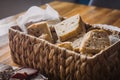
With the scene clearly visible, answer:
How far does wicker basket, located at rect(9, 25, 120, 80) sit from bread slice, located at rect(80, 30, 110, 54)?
1.7 inches

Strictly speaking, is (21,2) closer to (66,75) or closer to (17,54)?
(17,54)

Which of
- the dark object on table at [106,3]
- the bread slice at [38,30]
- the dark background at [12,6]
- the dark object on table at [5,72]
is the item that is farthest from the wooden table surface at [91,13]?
the dark background at [12,6]

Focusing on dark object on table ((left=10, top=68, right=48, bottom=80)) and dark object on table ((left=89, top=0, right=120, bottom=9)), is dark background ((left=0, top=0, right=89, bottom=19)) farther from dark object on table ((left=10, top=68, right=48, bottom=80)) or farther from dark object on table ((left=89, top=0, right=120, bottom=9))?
dark object on table ((left=10, top=68, right=48, bottom=80))

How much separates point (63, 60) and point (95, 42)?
12 cm

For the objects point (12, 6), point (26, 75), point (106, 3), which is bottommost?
point (12, 6)

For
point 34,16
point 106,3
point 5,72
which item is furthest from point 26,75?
point 106,3

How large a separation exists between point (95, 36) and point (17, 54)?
0.95 ft

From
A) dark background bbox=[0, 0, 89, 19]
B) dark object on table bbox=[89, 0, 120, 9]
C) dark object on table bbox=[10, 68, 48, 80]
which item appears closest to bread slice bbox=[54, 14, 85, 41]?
dark object on table bbox=[10, 68, 48, 80]

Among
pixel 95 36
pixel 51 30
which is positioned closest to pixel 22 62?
pixel 51 30

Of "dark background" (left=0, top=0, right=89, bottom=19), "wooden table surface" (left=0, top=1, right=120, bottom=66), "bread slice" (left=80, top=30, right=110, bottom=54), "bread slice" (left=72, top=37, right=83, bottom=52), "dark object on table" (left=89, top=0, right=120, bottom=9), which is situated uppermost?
"bread slice" (left=80, top=30, right=110, bottom=54)

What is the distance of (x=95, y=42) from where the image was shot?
0.80 meters

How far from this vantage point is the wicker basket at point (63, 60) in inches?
27.7

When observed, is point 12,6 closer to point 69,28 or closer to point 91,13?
point 91,13

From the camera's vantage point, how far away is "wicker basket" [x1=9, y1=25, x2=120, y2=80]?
2.31 feet
